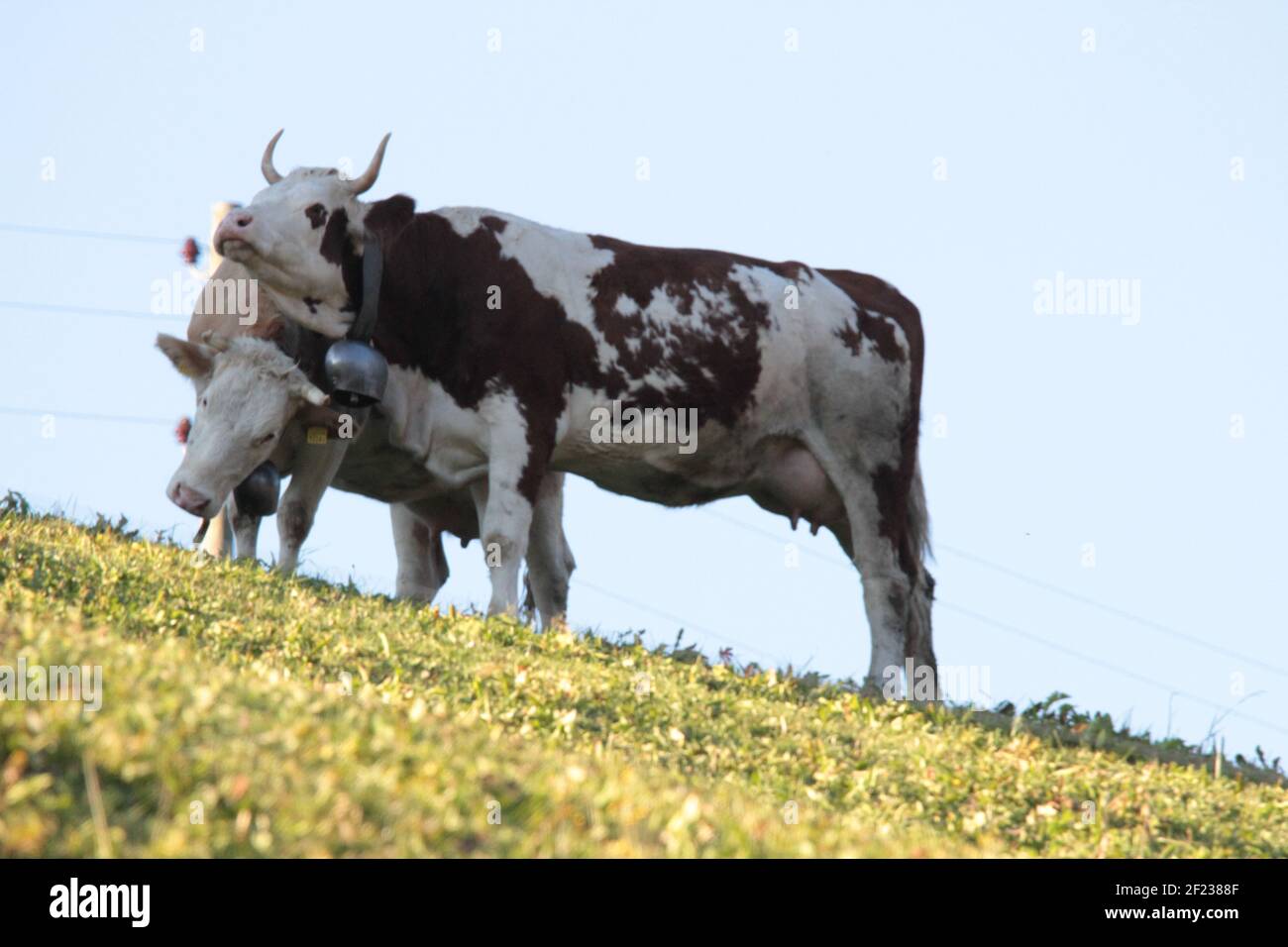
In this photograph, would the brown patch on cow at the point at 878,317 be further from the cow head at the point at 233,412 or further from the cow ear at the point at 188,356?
the cow ear at the point at 188,356

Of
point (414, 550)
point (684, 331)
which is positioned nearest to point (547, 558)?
point (414, 550)

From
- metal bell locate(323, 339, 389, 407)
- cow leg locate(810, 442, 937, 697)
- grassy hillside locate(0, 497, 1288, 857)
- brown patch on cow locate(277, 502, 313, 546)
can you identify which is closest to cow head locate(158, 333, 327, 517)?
metal bell locate(323, 339, 389, 407)

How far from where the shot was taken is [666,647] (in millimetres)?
12984

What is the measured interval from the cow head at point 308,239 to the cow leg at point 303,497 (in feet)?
3.32

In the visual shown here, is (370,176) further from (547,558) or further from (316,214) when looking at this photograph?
(547,558)

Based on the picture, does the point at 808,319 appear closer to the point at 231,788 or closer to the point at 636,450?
the point at 636,450

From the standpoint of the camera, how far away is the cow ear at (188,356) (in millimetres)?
15133

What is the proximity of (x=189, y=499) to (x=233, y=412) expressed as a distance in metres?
0.75

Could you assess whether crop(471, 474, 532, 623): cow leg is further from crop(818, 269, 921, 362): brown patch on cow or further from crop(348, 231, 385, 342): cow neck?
crop(818, 269, 921, 362): brown patch on cow

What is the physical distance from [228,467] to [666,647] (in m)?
3.95

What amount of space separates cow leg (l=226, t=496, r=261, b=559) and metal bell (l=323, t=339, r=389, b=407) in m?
1.48
